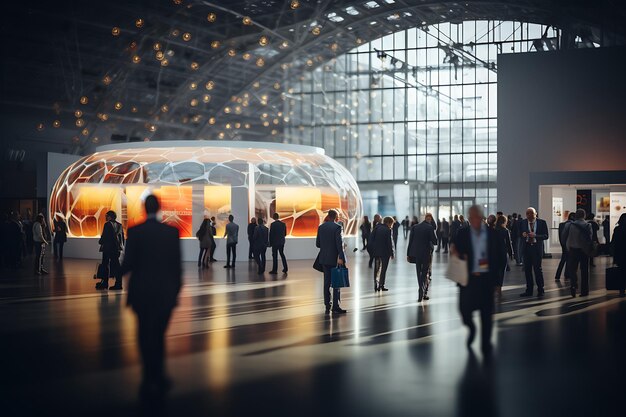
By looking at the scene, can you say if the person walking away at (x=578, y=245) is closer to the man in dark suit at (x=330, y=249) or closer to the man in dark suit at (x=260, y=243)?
the man in dark suit at (x=330, y=249)

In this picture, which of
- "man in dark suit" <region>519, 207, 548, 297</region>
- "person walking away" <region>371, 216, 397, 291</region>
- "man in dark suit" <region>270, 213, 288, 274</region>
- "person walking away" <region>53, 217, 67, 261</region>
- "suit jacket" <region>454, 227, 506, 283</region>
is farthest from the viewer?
"person walking away" <region>53, 217, 67, 261</region>

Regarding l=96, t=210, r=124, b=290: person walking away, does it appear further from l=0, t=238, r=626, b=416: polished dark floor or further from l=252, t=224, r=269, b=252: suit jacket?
l=252, t=224, r=269, b=252: suit jacket

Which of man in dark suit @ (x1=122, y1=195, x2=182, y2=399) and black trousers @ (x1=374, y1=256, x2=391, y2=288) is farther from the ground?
man in dark suit @ (x1=122, y1=195, x2=182, y2=399)

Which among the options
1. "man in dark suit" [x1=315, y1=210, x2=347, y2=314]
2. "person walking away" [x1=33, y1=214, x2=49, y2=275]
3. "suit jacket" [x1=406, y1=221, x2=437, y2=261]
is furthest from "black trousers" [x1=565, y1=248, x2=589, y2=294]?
"person walking away" [x1=33, y1=214, x2=49, y2=275]

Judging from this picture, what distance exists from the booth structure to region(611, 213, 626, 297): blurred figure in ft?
44.8

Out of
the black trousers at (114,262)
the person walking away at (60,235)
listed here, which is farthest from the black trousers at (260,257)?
the person walking away at (60,235)

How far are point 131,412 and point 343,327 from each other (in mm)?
4638

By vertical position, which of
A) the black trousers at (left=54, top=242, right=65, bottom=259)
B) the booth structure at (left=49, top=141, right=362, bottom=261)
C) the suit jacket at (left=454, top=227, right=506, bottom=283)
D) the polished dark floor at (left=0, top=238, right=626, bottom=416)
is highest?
the booth structure at (left=49, top=141, right=362, bottom=261)

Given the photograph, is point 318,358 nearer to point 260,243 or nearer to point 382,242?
point 382,242

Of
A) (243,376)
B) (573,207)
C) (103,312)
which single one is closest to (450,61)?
(573,207)

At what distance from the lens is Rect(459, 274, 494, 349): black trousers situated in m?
8.25

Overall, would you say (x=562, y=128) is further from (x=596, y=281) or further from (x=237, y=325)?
(x=237, y=325)

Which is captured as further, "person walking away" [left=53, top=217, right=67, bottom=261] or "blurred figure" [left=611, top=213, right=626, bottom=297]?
"person walking away" [left=53, top=217, right=67, bottom=261]

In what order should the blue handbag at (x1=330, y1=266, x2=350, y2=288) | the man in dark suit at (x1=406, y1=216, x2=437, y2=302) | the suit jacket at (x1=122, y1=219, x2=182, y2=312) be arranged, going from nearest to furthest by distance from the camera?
the suit jacket at (x1=122, y1=219, x2=182, y2=312) → the blue handbag at (x1=330, y1=266, x2=350, y2=288) → the man in dark suit at (x1=406, y1=216, x2=437, y2=302)
